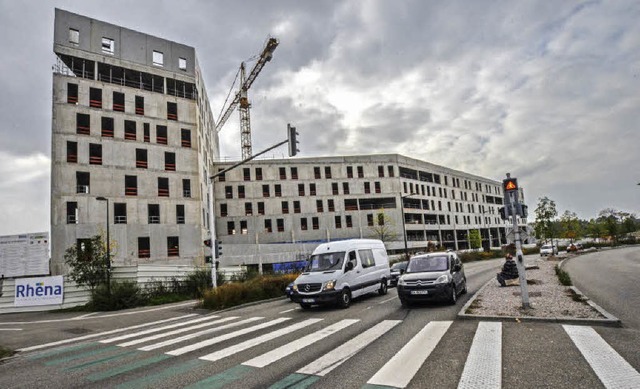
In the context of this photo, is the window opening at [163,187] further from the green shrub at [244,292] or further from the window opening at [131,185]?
the green shrub at [244,292]

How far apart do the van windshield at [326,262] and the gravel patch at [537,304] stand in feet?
15.3

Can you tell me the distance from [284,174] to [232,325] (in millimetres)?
45379

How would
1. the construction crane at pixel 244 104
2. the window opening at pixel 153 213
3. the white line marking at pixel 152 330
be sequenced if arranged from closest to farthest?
the white line marking at pixel 152 330
the window opening at pixel 153 213
the construction crane at pixel 244 104

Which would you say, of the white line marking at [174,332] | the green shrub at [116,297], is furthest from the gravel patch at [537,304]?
the green shrub at [116,297]

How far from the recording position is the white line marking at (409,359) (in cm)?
502

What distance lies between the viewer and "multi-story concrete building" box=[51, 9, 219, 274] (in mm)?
30703

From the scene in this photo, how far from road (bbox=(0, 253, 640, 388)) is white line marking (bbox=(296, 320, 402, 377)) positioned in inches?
0.7

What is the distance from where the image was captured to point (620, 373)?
4777 millimetres

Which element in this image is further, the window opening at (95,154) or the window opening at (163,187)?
the window opening at (163,187)

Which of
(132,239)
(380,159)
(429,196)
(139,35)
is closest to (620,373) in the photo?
(132,239)

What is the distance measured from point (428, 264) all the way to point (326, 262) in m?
3.63

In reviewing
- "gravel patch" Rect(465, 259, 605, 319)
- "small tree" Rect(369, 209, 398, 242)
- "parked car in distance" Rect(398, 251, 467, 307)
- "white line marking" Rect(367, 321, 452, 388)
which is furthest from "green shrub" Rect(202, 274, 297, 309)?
"small tree" Rect(369, 209, 398, 242)

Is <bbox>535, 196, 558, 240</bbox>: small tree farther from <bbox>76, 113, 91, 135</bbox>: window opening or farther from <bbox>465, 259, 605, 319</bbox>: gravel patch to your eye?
<bbox>76, 113, 91, 135</bbox>: window opening

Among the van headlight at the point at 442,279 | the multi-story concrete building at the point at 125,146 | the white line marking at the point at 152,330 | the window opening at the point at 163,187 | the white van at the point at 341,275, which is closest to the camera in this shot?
the white line marking at the point at 152,330
